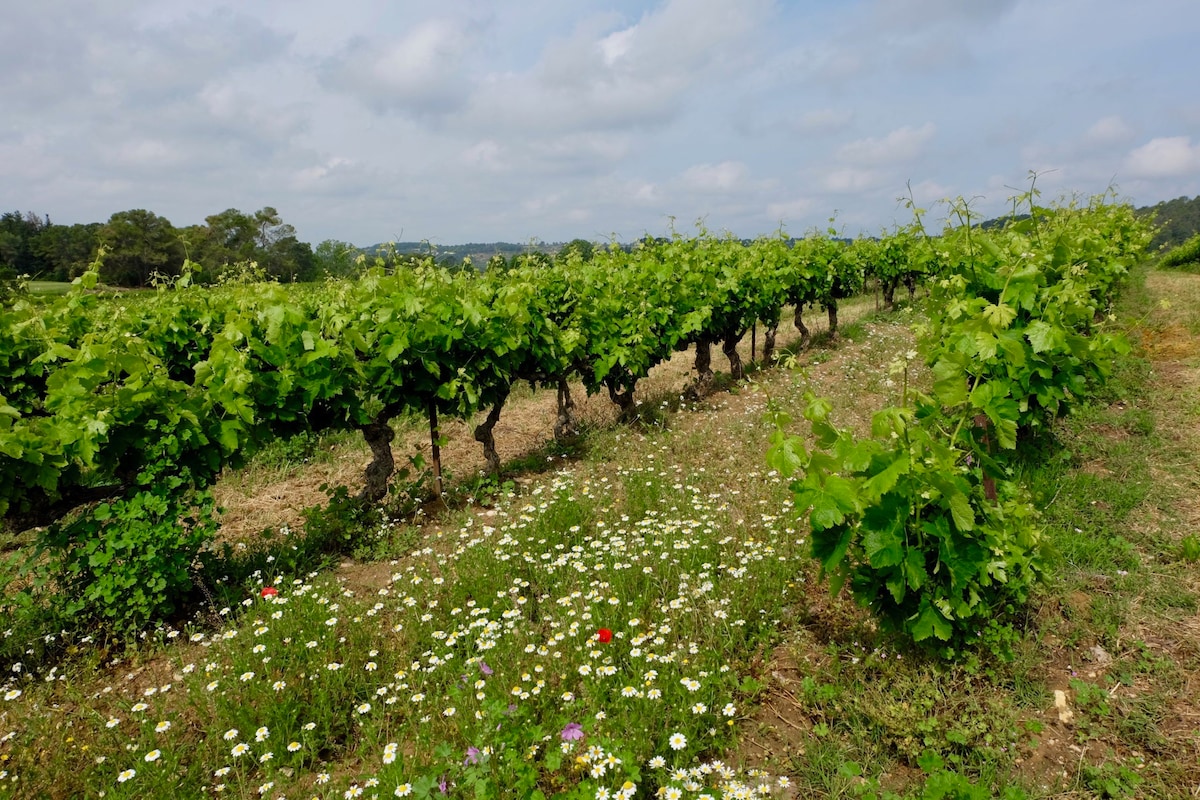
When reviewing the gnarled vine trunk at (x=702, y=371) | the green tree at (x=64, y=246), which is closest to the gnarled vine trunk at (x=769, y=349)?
the gnarled vine trunk at (x=702, y=371)

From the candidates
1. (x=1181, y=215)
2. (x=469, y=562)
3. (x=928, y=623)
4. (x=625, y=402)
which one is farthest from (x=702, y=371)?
(x=1181, y=215)

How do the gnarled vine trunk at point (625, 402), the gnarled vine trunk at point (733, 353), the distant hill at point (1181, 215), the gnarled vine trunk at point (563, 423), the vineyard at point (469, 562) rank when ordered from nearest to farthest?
the vineyard at point (469, 562), the gnarled vine trunk at point (563, 423), the gnarled vine trunk at point (625, 402), the gnarled vine trunk at point (733, 353), the distant hill at point (1181, 215)

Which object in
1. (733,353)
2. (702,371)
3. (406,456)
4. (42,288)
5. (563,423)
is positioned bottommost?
(406,456)

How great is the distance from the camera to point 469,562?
4.28 metres

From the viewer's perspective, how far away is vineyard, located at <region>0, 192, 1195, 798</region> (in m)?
2.85

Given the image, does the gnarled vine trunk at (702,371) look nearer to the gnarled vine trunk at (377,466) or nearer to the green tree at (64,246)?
the gnarled vine trunk at (377,466)

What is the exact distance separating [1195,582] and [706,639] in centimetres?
305

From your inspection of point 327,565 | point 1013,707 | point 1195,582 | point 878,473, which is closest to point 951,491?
point 878,473

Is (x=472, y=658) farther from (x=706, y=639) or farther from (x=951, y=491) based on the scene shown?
(x=951, y=491)

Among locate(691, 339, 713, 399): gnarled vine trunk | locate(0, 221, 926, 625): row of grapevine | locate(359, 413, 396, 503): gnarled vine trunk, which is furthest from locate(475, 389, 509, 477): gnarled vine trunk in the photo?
locate(691, 339, 713, 399): gnarled vine trunk

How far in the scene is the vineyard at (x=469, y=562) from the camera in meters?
2.85

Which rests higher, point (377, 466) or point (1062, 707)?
point (377, 466)

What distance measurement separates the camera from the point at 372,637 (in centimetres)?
365

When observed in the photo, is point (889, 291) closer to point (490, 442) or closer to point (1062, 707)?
point (490, 442)
